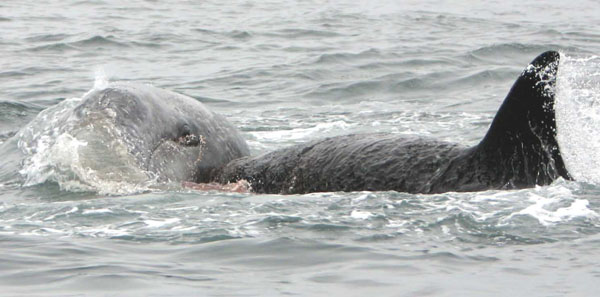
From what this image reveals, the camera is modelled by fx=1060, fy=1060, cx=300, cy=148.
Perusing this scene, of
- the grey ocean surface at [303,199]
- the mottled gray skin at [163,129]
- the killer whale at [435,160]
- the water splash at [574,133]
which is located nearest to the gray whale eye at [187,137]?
the mottled gray skin at [163,129]

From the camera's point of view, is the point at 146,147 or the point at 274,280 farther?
the point at 146,147

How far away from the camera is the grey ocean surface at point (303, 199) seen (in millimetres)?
6227

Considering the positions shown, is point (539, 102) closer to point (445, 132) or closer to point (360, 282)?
point (360, 282)

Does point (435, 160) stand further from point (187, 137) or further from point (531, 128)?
point (187, 137)

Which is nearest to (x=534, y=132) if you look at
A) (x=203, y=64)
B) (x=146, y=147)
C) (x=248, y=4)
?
(x=146, y=147)

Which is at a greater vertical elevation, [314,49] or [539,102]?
[539,102]

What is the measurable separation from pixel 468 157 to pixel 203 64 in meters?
12.3

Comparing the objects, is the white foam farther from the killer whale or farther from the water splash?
the water splash

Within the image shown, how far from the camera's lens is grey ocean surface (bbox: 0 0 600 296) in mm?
6227

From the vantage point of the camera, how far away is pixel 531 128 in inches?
290

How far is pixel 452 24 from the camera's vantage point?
84.1 ft

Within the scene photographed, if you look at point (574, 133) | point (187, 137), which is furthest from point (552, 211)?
point (187, 137)

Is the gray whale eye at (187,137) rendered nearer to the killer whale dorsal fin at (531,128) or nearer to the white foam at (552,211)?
the killer whale dorsal fin at (531,128)

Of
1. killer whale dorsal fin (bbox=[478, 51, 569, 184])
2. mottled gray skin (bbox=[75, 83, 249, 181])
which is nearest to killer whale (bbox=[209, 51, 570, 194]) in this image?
killer whale dorsal fin (bbox=[478, 51, 569, 184])
